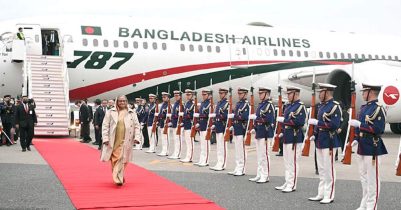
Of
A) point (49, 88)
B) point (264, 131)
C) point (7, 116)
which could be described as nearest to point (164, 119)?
point (264, 131)

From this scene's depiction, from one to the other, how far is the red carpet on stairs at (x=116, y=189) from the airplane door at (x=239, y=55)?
1002 cm

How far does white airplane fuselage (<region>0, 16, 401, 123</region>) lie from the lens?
19422 mm

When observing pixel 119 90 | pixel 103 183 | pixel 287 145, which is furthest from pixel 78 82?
pixel 287 145

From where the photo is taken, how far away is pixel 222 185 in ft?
30.6

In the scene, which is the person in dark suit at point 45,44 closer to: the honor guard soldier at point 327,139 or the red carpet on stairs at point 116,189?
the red carpet on stairs at point 116,189

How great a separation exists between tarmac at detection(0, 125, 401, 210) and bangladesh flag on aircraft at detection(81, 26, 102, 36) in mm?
7131

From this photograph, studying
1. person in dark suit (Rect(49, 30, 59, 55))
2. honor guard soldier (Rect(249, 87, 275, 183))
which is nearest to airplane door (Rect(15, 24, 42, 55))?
person in dark suit (Rect(49, 30, 59, 55))

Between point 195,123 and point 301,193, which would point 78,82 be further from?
point 301,193

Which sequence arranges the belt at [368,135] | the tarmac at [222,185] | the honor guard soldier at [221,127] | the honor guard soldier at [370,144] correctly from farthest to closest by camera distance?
the honor guard soldier at [221,127]
the tarmac at [222,185]
the belt at [368,135]
the honor guard soldier at [370,144]

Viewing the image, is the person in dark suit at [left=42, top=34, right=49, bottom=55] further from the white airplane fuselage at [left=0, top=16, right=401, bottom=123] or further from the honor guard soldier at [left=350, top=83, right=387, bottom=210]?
the honor guard soldier at [left=350, top=83, right=387, bottom=210]

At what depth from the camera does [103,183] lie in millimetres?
9422

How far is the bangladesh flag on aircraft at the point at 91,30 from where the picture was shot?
19.6m

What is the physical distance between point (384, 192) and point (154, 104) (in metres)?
8.66

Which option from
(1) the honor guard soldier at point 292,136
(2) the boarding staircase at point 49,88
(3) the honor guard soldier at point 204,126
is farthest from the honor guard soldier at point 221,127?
(2) the boarding staircase at point 49,88
